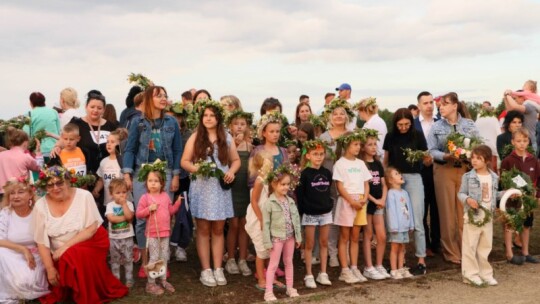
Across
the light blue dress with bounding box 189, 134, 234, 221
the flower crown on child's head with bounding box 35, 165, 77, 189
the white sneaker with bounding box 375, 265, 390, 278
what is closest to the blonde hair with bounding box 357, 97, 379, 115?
the white sneaker with bounding box 375, 265, 390, 278

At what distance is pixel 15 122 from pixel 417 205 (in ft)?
21.6

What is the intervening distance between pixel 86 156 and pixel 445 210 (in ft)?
17.8

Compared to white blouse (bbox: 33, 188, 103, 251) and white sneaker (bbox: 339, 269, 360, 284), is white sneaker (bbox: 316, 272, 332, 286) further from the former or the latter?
white blouse (bbox: 33, 188, 103, 251)

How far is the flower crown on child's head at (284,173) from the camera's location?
6465 millimetres

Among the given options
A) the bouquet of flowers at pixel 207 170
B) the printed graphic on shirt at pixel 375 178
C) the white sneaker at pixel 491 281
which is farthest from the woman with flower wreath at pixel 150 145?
the white sneaker at pixel 491 281

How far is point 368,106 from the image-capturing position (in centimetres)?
A: 851

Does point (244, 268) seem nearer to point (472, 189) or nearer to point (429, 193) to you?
point (429, 193)

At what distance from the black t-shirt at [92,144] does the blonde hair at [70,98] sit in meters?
1.19

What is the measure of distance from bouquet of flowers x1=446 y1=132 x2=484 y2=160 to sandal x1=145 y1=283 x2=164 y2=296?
4445mm

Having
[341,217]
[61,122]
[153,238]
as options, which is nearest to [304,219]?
[341,217]

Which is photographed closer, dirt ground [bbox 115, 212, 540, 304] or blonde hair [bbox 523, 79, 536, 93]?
dirt ground [bbox 115, 212, 540, 304]

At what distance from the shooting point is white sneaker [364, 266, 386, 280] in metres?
7.21

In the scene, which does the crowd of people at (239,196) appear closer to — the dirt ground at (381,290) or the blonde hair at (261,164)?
the blonde hair at (261,164)

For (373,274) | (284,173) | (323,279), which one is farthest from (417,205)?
(284,173)
